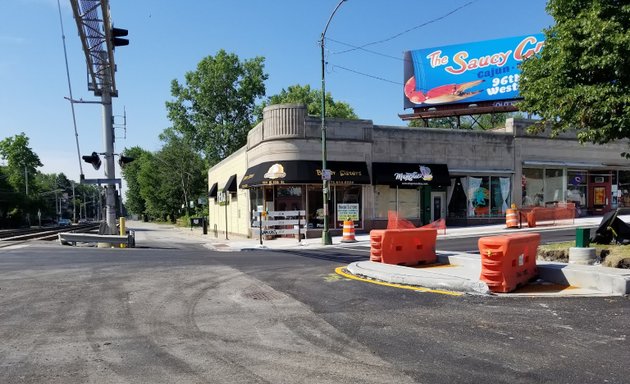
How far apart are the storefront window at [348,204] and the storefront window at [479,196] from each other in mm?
7447

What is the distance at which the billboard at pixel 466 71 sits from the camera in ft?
107

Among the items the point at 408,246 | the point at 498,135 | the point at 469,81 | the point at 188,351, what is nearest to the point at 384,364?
the point at 188,351

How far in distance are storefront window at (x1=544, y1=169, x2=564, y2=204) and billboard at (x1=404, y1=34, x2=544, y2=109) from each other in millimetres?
5844

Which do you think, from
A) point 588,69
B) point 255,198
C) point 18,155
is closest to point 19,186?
point 18,155

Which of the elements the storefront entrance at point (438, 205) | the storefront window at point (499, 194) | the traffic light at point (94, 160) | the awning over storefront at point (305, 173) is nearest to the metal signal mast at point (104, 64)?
the traffic light at point (94, 160)

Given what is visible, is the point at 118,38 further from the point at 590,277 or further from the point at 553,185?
the point at 553,185

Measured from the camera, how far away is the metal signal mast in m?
15.3

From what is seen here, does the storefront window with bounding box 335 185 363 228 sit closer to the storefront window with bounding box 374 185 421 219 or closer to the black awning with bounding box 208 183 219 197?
the storefront window with bounding box 374 185 421 219

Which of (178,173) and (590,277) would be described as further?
(178,173)

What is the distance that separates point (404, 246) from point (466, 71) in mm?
26626

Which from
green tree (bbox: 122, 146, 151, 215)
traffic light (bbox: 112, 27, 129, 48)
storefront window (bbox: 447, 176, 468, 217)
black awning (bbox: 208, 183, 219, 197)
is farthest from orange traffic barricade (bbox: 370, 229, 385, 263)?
green tree (bbox: 122, 146, 151, 215)

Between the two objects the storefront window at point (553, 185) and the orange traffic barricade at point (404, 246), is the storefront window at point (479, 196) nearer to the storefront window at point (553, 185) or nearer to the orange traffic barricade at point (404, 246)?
the storefront window at point (553, 185)

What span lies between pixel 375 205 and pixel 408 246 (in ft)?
49.6

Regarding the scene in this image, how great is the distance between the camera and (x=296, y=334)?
5.49 meters
